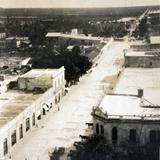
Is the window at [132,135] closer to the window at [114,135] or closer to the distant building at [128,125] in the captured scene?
the distant building at [128,125]

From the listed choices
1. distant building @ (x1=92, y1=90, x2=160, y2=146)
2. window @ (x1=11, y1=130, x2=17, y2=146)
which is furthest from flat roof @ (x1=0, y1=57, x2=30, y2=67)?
distant building @ (x1=92, y1=90, x2=160, y2=146)

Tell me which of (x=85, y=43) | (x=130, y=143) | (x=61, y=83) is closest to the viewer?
(x=130, y=143)

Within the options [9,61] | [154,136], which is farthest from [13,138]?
[9,61]

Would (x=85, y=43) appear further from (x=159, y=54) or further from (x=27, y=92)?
(x=27, y=92)

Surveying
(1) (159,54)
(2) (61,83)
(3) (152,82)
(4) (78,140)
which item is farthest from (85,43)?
(4) (78,140)

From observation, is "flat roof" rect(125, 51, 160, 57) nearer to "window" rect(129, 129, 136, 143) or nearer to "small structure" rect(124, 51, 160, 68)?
"small structure" rect(124, 51, 160, 68)

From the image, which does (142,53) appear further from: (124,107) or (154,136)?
(154,136)
